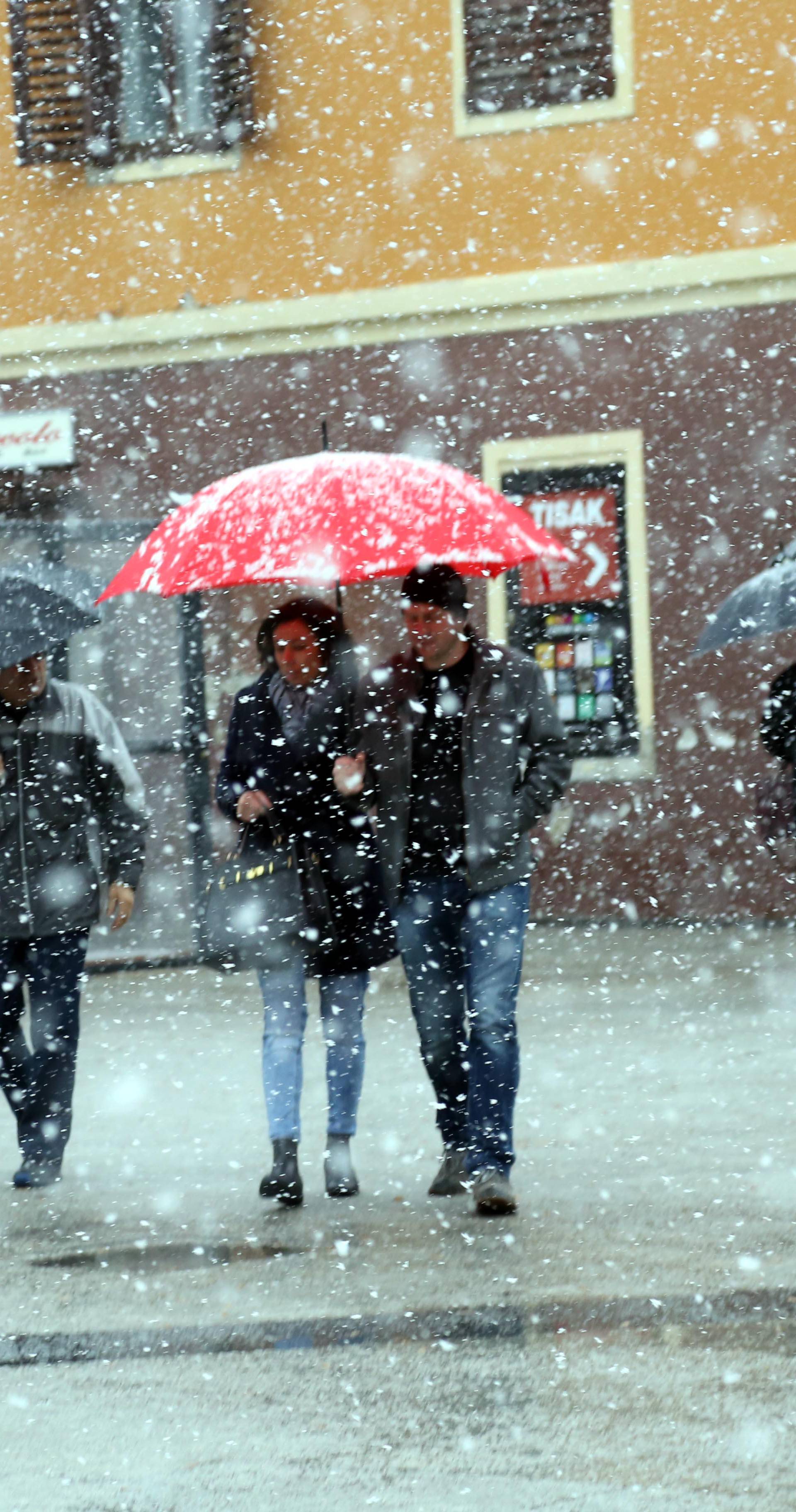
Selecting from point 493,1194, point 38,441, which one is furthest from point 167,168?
point 493,1194

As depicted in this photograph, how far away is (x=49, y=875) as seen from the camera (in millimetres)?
7070

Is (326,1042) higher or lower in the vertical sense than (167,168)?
lower

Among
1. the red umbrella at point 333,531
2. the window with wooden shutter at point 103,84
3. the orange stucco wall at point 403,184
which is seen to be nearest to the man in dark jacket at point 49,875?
the red umbrella at point 333,531

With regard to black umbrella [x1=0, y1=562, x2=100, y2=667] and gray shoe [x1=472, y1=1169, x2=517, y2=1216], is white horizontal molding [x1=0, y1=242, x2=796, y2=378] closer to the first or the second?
black umbrella [x1=0, y1=562, x2=100, y2=667]

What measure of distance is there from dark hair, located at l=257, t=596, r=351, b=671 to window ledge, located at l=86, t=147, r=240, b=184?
819 centimetres

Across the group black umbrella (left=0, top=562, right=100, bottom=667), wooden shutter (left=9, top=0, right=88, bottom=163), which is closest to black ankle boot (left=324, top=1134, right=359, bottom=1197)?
black umbrella (left=0, top=562, right=100, bottom=667)

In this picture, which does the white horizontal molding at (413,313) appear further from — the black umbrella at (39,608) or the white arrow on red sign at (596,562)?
the black umbrella at (39,608)

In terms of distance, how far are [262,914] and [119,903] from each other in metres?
0.71

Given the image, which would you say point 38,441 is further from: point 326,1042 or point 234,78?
point 326,1042

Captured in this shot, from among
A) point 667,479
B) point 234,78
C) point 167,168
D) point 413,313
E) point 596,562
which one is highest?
point 234,78

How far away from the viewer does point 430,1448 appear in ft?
13.9

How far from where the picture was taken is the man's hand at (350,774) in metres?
6.56

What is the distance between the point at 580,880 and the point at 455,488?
7.50m

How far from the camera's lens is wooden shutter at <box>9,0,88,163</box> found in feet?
47.9
